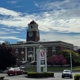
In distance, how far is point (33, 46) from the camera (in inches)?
4355

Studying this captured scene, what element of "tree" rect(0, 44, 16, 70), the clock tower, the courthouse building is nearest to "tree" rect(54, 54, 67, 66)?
the courthouse building

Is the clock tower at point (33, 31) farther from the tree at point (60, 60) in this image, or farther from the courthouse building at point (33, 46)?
the tree at point (60, 60)

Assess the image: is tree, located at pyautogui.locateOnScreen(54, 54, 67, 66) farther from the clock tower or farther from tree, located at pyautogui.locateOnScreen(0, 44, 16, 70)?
tree, located at pyautogui.locateOnScreen(0, 44, 16, 70)

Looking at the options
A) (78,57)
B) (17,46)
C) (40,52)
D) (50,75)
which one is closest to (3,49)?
(40,52)

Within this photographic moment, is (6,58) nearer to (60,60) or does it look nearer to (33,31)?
(60,60)

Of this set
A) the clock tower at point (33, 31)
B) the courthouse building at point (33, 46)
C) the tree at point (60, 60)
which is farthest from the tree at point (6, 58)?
the clock tower at point (33, 31)

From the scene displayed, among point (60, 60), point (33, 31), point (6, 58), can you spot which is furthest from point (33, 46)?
point (6, 58)

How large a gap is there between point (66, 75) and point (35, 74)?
5646mm

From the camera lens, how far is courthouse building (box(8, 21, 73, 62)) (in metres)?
106

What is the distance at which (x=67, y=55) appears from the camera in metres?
92.7

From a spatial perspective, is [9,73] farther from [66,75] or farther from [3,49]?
[66,75]

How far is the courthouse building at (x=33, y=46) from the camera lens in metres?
106

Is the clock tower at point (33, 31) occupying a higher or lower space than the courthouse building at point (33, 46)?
higher

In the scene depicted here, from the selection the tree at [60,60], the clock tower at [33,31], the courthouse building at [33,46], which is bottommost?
the tree at [60,60]
